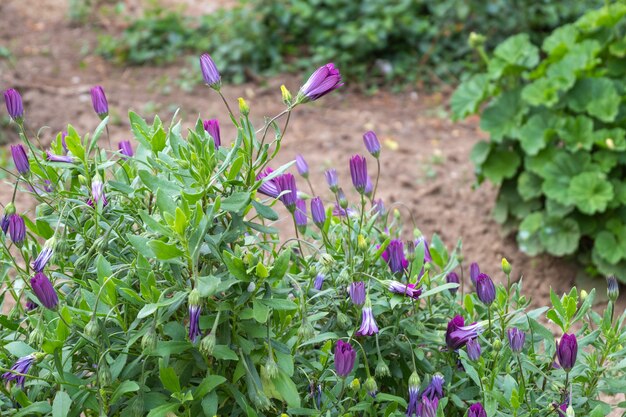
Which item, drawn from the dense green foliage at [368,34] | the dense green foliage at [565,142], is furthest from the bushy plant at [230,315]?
the dense green foliage at [368,34]

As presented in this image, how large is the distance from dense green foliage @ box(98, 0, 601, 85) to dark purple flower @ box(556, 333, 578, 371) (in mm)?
4238

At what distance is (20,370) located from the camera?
5.43ft

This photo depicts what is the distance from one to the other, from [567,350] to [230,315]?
0.66 meters

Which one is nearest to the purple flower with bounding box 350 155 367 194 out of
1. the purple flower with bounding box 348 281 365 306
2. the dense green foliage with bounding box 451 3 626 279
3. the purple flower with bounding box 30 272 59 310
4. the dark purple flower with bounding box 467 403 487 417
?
the purple flower with bounding box 348 281 365 306

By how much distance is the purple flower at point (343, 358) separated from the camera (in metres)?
1.58

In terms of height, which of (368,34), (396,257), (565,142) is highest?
(396,257)

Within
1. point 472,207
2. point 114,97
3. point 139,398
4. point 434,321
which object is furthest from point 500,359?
point 114,97

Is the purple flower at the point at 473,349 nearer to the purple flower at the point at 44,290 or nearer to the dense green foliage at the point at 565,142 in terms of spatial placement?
the purple flower at the point at 44,290

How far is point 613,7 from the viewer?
386 centimetres

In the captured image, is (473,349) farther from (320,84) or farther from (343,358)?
(320,84)

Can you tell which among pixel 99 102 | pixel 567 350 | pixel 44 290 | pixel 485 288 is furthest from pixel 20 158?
pixel 567 350

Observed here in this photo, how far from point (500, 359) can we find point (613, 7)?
8.38ft

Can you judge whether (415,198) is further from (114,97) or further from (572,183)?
(114,97)

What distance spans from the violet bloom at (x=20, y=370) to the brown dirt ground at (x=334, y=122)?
7.89ft
